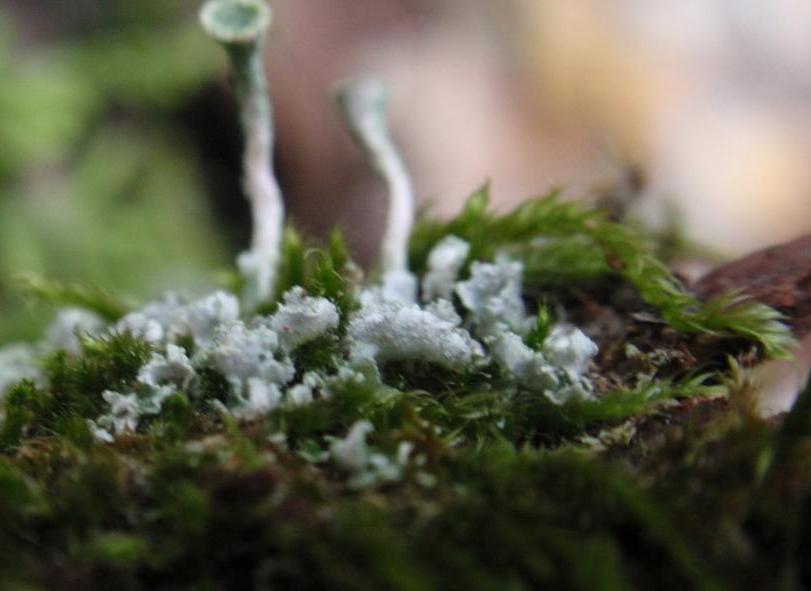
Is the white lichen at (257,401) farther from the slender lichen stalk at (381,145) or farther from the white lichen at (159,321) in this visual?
the slender lichen stalk at (381,145)

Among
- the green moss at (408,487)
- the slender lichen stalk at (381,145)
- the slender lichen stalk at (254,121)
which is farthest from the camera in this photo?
the slender lichen stalk at (381,145)

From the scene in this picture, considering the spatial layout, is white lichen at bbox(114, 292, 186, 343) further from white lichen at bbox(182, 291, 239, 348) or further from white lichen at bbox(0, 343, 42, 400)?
white lichen at bbox(0, 343, 42, 400)

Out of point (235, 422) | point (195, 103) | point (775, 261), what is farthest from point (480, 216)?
point (195, 103)

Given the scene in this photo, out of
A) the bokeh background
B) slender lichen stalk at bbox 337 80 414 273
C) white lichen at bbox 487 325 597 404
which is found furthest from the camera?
the bokeh background

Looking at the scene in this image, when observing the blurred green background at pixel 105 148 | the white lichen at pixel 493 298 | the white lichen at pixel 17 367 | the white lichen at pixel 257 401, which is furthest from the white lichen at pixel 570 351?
the blurred green background at pixel 105 148

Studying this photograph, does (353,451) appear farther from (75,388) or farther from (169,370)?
(75,388)

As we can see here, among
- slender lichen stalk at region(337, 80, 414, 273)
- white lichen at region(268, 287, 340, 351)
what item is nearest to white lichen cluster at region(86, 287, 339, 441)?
white lichen at region(268, 287, 340, 351)
